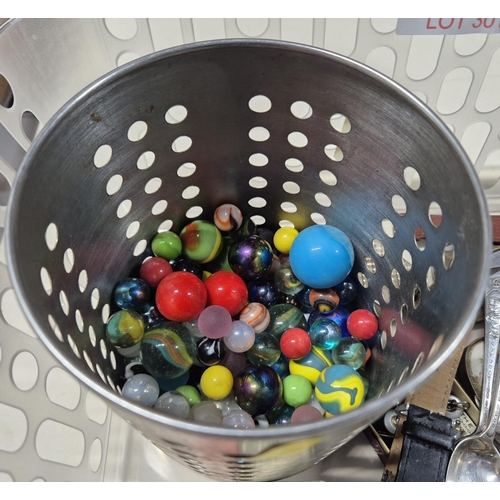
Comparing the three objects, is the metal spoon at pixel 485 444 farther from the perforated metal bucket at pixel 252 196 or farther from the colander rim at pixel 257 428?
the colander rim at pixel 257 428

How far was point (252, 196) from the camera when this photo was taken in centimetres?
67

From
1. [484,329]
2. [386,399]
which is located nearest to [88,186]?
[386,399]

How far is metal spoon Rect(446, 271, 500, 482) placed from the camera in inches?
22.7

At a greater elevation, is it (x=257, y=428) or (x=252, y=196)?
(x=252, y=196)

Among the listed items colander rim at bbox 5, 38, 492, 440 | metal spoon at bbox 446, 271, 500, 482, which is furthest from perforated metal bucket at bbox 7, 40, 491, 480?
metal spoon at bbox 446, 271, 500, 482

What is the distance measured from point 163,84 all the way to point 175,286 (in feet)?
0.72

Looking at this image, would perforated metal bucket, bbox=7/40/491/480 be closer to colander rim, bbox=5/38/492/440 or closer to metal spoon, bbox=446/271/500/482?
colander rim, bbox=5/38/492/440

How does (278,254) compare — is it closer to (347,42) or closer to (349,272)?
(349,272)

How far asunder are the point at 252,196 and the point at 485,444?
16.1 inches

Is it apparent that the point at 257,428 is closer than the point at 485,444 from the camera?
Yes

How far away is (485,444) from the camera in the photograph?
59 cm

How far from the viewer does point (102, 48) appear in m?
0.64

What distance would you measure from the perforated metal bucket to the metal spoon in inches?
5.3

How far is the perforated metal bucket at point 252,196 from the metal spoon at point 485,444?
0.45 feet
